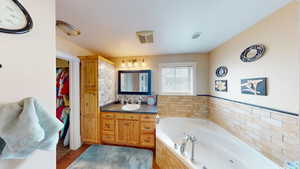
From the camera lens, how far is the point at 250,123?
1455 mm

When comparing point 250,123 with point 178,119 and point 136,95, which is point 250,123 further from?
point 136,95

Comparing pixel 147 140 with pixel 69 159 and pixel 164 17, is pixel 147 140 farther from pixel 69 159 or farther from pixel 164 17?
pixel 164 17

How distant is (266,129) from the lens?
1.26 meters

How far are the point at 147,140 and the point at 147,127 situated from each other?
0.89 ft

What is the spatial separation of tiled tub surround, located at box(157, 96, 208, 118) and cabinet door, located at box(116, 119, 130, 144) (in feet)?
3.08

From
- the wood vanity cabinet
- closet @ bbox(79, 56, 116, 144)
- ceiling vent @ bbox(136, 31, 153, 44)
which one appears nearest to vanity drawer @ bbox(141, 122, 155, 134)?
the wood vanity cabinet

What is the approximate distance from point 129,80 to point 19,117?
8.26 ft

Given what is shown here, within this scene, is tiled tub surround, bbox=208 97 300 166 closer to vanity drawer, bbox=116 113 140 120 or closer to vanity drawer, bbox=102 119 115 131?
vanity drawer, bbox=116 113 140 120

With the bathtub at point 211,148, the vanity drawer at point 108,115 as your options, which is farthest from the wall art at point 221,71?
the vanity drawer at point 108,115

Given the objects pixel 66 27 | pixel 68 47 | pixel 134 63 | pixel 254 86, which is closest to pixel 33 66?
pixel 66 27

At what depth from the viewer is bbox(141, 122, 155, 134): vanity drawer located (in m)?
2.19

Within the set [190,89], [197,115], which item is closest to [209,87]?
[190,89]

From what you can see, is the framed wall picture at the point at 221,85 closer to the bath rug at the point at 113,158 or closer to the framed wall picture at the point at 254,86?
the framed wall picture at the point at 254,86

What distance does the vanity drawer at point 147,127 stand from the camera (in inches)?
86.0
